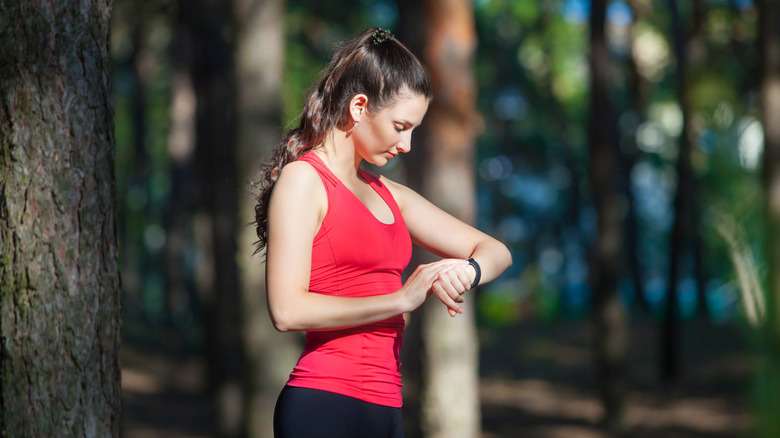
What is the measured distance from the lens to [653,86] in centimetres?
3319

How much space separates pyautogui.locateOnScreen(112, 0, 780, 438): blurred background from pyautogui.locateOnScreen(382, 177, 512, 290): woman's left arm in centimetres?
52

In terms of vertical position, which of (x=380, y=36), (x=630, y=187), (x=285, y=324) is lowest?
(x=285, y=324)

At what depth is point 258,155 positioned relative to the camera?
648cm

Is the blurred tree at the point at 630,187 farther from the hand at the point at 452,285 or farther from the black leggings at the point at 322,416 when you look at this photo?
the black leggings at the point at 322,416

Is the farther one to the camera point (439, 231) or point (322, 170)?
point (439, 231)

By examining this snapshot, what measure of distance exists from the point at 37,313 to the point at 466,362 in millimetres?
4700

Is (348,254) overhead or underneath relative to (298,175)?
underneath

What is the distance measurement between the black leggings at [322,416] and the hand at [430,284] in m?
0.33

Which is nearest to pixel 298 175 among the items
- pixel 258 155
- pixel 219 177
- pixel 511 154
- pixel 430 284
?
pixel 430 284

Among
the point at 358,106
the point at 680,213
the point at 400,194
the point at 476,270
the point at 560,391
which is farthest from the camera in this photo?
the point at 560,391

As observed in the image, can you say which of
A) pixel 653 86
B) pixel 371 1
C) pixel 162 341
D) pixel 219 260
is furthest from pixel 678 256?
pixel 653 86

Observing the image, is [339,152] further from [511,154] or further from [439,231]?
[511,154]

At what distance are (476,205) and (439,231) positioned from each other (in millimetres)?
11129

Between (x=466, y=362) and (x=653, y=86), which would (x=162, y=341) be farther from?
(x=653, y=86)
